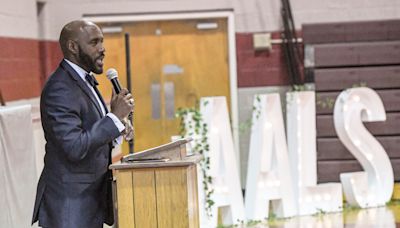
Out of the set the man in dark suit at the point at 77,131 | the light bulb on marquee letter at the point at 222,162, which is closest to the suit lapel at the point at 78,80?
the man in dark suit at the point at 77,131

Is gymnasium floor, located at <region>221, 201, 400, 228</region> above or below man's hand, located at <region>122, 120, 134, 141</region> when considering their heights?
below

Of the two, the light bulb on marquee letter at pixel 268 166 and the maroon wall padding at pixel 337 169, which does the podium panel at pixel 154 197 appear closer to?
the light bulb on marquee letter at pixel 268 166

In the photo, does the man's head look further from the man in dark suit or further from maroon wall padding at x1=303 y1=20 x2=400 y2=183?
maroon wall padding at x1=303 y1=20 x2=400 y2=183

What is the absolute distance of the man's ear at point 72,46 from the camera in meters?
3.32

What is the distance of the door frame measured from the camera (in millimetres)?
9352

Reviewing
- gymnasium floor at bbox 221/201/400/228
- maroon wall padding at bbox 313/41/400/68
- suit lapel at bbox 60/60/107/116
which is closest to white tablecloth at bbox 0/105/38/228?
suit lapel at bbox 60/60/107/116

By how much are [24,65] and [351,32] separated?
11.4 feet

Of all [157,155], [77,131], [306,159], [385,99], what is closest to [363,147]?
[306,159]

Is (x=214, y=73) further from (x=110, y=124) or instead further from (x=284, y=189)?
(x=110, y=124)

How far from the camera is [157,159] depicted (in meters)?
3.37

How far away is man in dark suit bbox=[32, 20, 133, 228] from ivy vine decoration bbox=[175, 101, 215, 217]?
388 cm

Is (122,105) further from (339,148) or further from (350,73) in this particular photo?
(350,73)

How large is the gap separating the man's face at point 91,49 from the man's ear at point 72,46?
0.02 metres

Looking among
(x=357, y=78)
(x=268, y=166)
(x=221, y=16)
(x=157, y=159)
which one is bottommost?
(x=268, y=166)
